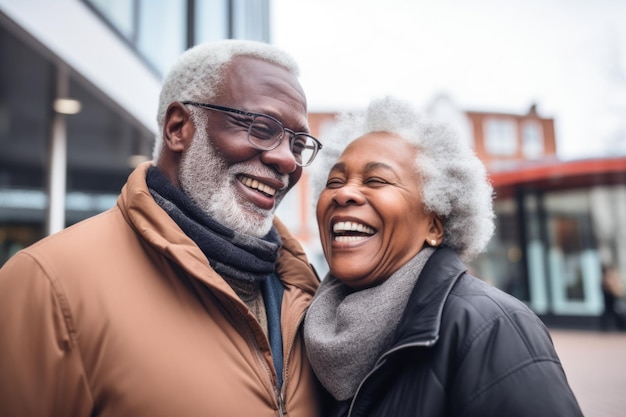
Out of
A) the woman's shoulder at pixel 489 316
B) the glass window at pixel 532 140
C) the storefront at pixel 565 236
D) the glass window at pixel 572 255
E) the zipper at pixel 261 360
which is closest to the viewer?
the woman's shoulder at pixel 489 316

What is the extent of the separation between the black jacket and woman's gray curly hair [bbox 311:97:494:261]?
37cm

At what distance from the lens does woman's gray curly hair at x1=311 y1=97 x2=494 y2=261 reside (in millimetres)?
1880

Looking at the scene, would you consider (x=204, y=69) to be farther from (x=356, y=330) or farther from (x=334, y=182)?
(x=356, y=330)

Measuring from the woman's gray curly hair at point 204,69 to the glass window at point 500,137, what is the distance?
32.7 meters

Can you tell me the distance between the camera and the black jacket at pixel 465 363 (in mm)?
1292

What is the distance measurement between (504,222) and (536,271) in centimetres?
224

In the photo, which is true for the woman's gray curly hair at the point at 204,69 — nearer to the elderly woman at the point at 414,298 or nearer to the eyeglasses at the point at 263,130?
the eyeglasses at the point at 263,130

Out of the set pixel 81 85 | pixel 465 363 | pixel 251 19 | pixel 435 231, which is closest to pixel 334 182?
pixel 435 231

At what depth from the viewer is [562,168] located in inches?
460

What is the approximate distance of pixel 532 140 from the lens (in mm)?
33031

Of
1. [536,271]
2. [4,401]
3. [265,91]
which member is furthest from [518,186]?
[4,401]

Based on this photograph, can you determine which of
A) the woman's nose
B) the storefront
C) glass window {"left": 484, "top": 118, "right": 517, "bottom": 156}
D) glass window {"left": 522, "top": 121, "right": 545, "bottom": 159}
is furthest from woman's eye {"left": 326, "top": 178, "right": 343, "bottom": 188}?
glass window {"left": 522, "top": 121, "right": 545, "bottom": 159}

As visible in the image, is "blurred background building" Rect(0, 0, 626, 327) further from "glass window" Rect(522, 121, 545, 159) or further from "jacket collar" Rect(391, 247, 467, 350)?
"glass window" Rect(522, 121, 545, 159)

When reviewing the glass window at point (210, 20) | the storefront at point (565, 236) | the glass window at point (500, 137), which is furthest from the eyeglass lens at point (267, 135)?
the glass window at point (500, 137)
